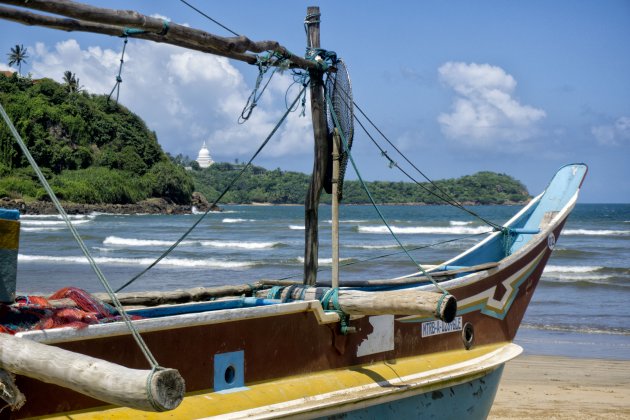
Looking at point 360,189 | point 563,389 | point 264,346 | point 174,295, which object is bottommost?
point 563,389

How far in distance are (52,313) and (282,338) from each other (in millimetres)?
1447

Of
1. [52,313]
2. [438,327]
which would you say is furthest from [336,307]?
[52,313]

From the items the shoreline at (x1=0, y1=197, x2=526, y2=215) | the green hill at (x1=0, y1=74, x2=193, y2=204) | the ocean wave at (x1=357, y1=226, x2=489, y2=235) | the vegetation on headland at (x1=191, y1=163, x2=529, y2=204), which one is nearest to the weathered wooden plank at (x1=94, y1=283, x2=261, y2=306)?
the ocean wave at (x1=357, y1=226, x2=489, y2=235)

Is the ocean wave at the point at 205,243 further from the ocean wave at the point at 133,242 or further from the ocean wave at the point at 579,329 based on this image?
the ocean wave at the point at 579,329

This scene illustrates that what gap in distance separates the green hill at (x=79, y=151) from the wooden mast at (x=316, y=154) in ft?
218

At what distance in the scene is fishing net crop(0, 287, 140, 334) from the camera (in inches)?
176

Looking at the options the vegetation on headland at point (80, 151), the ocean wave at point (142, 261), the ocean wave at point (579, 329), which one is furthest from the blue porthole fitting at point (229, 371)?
the vegetation on headland at point (80, 151)

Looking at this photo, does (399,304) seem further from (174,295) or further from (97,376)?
(97,376)

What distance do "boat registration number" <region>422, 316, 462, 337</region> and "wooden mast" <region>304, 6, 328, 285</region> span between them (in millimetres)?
976

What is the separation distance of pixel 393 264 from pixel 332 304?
19.1 metres

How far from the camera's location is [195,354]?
4719 millimetres

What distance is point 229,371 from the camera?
4.91 meters

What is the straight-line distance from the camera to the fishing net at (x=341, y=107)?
6523mm

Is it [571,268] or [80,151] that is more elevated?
[80,151]
